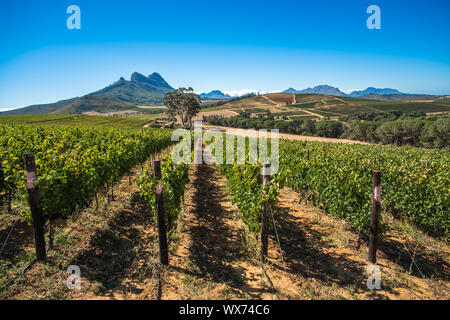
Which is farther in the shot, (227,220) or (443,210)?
(227,220)

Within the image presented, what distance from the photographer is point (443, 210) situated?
23.2 feet

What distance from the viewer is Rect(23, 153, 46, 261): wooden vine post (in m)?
4.99

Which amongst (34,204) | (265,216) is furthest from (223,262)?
(34,204)

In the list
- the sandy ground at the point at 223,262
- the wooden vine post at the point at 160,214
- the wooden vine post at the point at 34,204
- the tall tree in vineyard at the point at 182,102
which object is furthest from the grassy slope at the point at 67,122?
the wooden vine post at the point at 160,214

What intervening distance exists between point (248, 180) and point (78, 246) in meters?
5.51

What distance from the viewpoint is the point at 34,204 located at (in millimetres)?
5125

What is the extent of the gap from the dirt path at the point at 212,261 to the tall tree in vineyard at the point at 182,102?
211 feet

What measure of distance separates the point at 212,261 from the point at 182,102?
227 feet

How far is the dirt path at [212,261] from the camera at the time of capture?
15.7 ft

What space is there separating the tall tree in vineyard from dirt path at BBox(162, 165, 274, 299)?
6425 centimetres

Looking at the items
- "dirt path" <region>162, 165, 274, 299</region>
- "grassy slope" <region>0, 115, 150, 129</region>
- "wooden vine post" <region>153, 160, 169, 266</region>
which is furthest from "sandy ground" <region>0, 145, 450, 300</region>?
"grassy slope" <region>0, 115, 150, 129</region>

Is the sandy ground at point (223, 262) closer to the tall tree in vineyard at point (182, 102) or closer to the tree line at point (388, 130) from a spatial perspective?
the tree line at point (388, 130)
